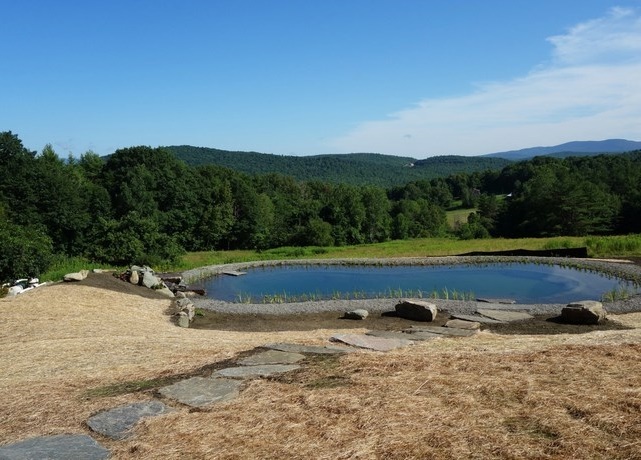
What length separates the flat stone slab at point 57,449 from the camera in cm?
367

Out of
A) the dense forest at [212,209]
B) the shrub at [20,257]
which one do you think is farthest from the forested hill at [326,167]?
the shrub at [20,257]

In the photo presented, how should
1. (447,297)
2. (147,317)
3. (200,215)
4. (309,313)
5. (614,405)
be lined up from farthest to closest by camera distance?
(200,215) → (447,297) → (309,313) → (147,317) → (614,405)

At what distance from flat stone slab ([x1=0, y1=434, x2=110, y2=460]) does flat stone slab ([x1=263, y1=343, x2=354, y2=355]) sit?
312cm

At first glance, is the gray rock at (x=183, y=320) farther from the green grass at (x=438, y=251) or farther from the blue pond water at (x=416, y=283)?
the green grass at (x=438, y=251)

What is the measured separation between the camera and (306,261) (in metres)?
29.7

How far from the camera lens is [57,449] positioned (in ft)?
12.5

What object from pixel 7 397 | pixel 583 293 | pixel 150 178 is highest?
pixel 150 178

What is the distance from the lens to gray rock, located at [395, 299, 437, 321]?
12.7 metres

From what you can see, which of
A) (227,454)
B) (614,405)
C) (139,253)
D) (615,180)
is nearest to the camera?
(227,454)

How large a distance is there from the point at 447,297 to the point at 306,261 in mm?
13662

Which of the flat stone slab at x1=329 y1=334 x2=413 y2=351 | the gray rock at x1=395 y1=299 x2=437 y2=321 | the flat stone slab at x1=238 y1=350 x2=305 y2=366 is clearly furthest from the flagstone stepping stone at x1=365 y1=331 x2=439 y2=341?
the gray rock at x1=395 y1=299 x2=437 y2=321

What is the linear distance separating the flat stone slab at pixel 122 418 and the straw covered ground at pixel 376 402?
0.10 meters

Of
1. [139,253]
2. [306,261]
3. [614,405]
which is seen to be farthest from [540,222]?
[614,405]

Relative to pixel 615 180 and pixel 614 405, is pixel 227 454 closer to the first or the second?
pixel 614 405
